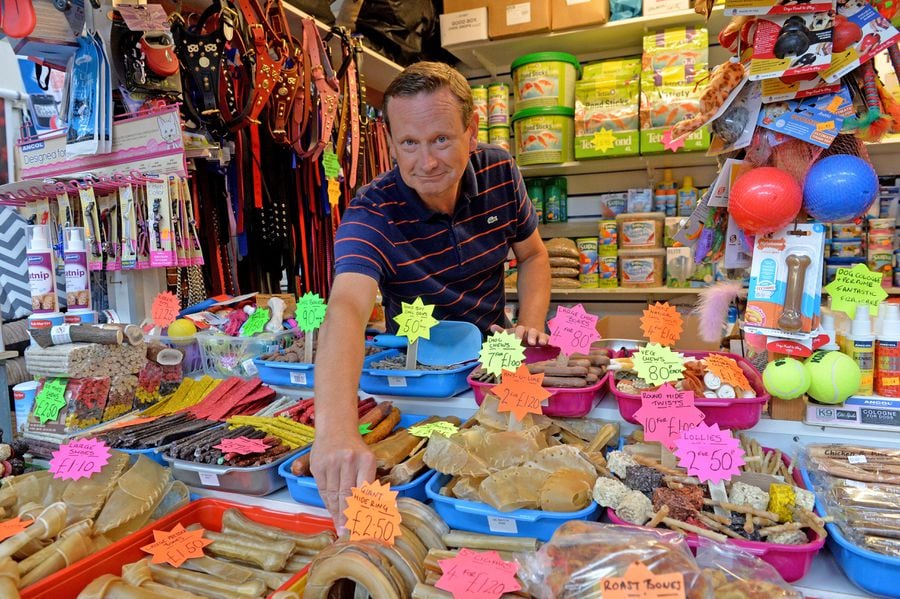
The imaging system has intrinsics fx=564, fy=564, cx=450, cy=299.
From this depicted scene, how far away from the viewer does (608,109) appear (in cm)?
364

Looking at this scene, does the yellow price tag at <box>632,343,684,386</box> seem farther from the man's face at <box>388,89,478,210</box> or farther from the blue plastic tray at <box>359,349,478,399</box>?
the man's face at <box>388,89,478,210</box>

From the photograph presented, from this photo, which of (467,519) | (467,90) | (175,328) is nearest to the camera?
(467,519)

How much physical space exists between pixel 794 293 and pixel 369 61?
3273 mm

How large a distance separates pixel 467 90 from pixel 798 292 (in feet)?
3.50

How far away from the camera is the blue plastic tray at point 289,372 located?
1.71m

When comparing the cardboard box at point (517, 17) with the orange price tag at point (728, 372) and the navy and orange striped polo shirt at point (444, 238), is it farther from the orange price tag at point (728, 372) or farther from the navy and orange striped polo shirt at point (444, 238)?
the orange price tag at point (728, 372)

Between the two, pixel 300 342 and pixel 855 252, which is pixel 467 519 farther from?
pixel 855 252

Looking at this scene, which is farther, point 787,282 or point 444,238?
point 444,238

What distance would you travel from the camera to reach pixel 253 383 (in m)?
1.85

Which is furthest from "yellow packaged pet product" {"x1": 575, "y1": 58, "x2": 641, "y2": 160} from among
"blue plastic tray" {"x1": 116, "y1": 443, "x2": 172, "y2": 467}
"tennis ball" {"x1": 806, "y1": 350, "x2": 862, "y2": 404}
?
"blue plastic tray" {"x1": 116, "y1": 443, "x2": 172, "y2": 467}

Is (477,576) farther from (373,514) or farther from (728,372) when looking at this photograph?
(728,372)

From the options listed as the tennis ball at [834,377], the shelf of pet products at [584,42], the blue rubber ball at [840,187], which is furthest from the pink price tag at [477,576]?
the shelf of pet products at [584,42]

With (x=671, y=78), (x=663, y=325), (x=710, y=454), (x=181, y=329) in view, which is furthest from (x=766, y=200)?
(x=671, y=78)

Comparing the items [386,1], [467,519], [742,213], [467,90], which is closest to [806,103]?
[742,213]
